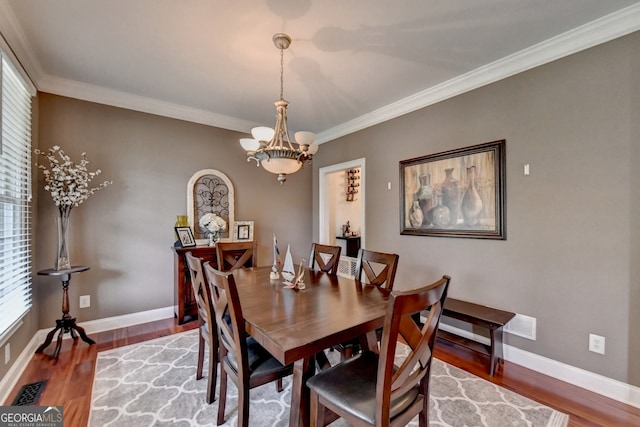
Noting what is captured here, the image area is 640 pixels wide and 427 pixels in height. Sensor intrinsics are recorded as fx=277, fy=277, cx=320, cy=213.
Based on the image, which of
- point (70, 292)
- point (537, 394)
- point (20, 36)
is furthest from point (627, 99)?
point (70, 292)

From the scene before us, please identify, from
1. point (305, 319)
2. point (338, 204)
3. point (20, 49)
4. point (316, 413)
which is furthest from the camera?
point (338, 204)

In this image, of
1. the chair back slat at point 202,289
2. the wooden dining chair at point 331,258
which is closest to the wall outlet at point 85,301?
the chair back slat at point 202,289

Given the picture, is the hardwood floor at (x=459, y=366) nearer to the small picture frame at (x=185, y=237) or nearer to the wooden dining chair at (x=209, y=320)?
the wooden dining chair at (x=209, y=320)

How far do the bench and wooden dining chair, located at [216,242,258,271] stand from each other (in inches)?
79.3

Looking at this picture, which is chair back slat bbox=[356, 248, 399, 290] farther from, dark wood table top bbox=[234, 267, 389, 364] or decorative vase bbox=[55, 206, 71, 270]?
decorative vase bbox=[55, 206, 71, 270]

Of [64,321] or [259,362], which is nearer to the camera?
[259,362]

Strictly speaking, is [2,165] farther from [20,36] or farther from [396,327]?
[396,327]

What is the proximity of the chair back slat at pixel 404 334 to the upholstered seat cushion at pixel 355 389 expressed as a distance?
0.30 feet

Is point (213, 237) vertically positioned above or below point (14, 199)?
below

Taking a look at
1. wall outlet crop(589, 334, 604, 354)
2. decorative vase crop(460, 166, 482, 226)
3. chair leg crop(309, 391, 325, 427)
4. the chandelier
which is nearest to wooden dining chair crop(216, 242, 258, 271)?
the chandelier

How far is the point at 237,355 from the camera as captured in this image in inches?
58.2

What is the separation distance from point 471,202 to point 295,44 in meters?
2.17

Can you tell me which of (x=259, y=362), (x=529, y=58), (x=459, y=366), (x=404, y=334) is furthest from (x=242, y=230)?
(x=529, y=58)

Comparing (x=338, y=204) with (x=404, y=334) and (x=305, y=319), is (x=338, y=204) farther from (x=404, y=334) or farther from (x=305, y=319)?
(x=404, y=334)
